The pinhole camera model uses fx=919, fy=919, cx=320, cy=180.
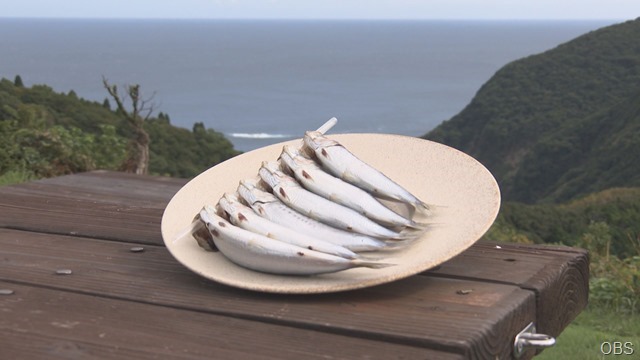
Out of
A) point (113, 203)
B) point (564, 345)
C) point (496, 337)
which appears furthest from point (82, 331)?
point (564, 345)

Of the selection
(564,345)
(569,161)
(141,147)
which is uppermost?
(141,147)

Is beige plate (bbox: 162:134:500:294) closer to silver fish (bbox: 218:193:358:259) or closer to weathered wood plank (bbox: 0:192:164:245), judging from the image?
silver fish (bbox: 218:193:358:259)

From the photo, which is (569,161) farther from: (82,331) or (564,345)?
(82,331)

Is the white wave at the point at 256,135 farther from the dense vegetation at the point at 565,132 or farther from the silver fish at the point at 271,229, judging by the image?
the silver fish at the point at 271,229

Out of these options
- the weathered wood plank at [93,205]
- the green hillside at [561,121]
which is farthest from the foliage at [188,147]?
the green hillside at [561,121]

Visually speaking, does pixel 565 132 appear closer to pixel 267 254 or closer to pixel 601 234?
pixel 601 234

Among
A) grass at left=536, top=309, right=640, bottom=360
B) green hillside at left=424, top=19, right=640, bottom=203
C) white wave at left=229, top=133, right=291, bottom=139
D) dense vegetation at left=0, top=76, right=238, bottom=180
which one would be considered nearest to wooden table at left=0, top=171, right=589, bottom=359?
grass at left=536, top=309, right=640, bottom=360
